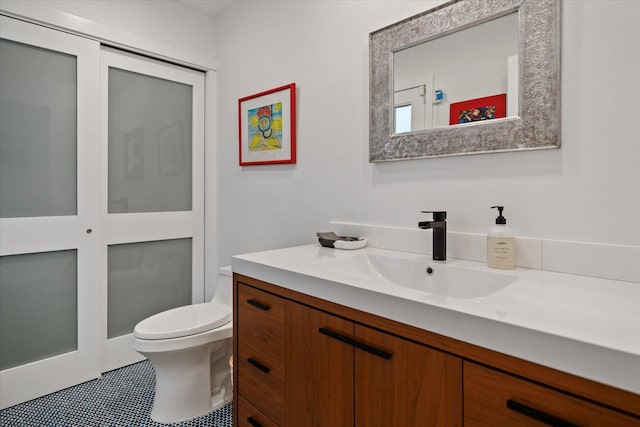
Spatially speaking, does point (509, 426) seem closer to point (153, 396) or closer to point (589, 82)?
point (589, 82)

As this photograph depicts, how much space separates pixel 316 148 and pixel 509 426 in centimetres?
147

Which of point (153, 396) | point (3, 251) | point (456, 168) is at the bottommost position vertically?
point (153, 396)

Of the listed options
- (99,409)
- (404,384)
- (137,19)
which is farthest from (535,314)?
(137,19)

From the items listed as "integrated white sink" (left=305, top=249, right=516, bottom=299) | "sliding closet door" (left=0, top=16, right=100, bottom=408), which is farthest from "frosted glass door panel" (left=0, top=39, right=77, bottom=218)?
"integrated white sink" (left=305, top=249, right=516, bottom=299)

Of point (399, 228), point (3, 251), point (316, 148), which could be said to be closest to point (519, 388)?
point (399, 228)

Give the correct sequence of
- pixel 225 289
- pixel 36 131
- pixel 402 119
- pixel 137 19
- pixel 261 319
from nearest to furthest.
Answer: pixel 261 319, pixel 402 119, pixel 36 131, pixel 225 289, pixel 137 19

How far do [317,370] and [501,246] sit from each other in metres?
0.70

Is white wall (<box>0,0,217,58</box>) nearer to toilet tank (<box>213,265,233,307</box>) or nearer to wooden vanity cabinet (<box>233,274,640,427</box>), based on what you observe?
toilet tank (<box>213,265,233,307</box>)

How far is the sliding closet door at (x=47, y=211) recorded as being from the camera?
1879 millimetres

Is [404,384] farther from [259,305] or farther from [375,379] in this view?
[259,305]

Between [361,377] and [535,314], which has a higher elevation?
[535,314]

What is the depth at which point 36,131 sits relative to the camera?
195 cm

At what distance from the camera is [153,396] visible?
6.35 ft

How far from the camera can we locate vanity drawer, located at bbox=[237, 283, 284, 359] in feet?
3.91
